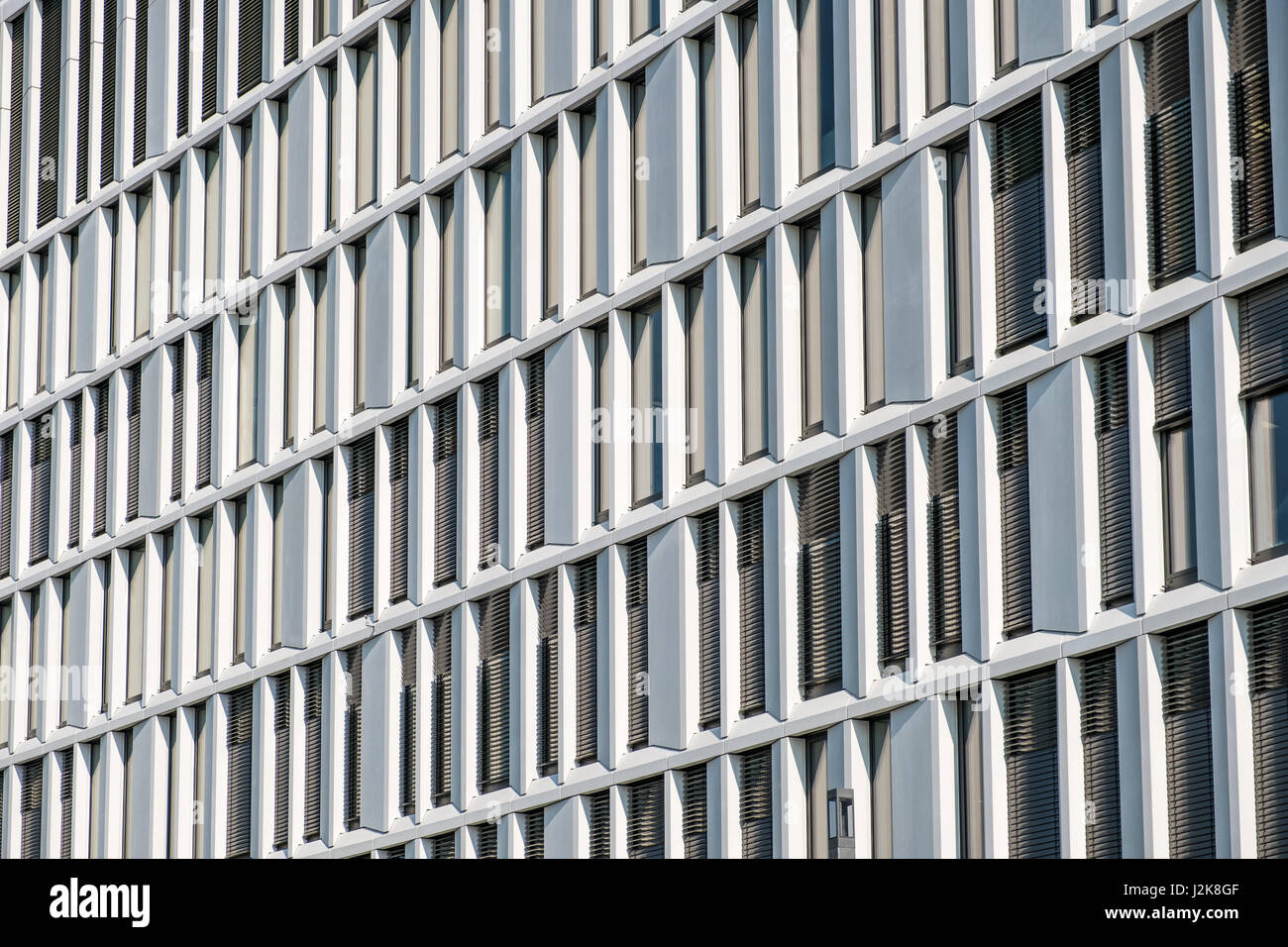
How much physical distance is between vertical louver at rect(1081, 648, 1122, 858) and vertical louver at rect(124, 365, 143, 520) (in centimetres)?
2516

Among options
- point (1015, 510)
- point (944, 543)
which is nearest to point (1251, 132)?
point (1015, 510)

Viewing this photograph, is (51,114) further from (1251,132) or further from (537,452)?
(1251,132)

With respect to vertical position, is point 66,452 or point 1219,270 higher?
point 66,452

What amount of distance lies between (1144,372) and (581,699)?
38.9ft

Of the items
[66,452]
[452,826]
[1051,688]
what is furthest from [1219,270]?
[66,452]

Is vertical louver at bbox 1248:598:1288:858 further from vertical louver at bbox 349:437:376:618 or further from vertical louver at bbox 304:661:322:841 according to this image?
vertical louver at bbox 304:661:322:841

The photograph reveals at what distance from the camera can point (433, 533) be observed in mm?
43125

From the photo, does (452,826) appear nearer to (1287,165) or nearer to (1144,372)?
(1144,372)

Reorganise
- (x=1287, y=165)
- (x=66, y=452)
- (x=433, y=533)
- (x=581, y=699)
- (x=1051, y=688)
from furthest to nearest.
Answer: (x=66, y=452) → (x=433, y=533) → (x=581, y=699) → (x=1051, y=688) → (x=1287, y=165)

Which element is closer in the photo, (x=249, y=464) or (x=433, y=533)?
(x=433, y=533)

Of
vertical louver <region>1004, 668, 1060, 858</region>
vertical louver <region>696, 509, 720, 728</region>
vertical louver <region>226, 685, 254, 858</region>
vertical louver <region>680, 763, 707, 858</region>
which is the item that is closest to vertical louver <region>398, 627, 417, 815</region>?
vertical louver <region>226, 685, 254, 858</region>

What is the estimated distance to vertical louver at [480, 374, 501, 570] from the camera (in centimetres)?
4181
